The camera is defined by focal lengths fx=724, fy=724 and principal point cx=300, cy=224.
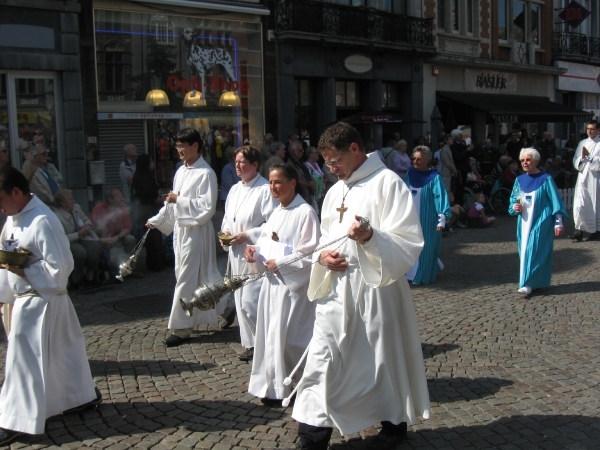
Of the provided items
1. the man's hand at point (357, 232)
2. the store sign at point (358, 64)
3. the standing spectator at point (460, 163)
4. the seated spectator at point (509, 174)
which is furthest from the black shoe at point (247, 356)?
the store sign at point (358, 64)

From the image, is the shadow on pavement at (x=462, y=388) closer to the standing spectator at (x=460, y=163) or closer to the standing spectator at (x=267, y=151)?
the standing spectator at (x=267, y=151)

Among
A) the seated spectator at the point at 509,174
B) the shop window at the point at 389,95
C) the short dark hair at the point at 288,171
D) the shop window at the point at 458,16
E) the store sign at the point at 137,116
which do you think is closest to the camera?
the short dark hair at the point at 288,171

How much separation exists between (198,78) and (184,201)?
1097 centimetres

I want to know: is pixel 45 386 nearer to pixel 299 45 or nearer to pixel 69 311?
pixel 69 311

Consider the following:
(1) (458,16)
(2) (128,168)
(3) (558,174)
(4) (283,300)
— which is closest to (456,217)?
(3) (558,174)

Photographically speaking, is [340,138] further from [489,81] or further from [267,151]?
[489,81]

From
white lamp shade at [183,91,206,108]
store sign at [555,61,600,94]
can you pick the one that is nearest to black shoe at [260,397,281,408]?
white lamp shade at [183,91,206,108]

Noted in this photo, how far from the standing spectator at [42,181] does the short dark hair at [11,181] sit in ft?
16.8

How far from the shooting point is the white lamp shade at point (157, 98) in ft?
52.2

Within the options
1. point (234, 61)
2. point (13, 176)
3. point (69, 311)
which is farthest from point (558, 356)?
point (234, 61)

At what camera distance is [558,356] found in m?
6.21

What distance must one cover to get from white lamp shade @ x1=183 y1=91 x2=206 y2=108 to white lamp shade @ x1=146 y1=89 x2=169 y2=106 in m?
0.56

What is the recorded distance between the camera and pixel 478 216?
1509 centimetres

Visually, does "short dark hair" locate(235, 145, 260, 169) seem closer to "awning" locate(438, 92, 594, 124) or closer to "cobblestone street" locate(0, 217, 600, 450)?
"cobblestone street" locate(0, 217, 600, 450)
